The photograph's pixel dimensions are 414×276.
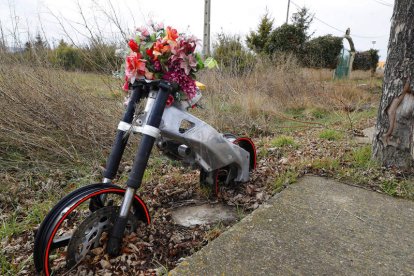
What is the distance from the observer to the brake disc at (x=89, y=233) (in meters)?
1.41

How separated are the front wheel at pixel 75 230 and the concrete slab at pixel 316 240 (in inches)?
16.7

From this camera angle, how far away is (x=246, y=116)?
203 inches

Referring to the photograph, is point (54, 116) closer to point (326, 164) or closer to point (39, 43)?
point (39, 43)

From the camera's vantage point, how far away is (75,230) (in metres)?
1.40

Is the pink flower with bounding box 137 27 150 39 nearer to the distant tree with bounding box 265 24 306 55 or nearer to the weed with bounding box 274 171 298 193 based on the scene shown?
the weed with bounding box 274 171 298 193

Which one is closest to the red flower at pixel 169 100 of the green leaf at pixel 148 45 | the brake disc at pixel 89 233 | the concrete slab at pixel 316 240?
the green leaf at pixel 148 45

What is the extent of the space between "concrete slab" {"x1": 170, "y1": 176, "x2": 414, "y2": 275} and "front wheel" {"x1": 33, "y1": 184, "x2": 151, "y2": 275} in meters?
0.42

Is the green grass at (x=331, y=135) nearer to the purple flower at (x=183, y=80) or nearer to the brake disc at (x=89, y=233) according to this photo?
the purple flower at (x=183, y=80)

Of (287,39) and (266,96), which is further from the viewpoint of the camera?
(287,39)

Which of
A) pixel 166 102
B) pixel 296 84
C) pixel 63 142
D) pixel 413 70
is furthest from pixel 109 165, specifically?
pixel 296 84

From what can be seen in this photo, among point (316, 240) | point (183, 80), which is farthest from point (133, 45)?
point (316, 240)

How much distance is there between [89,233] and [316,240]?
118 centimetres

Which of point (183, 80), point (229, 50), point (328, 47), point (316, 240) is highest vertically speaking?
point (328, 47)

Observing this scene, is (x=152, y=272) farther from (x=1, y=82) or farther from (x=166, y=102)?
(x=1, y=82)
